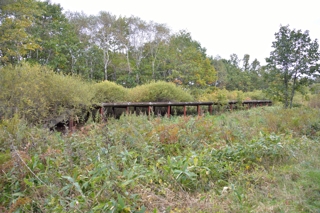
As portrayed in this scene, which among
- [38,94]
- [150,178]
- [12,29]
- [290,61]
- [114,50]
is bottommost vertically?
[150,178]

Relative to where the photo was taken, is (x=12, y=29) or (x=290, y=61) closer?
(x=12, y=29)

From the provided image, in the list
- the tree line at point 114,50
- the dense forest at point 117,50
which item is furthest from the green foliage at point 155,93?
the dense forest at point 117,50

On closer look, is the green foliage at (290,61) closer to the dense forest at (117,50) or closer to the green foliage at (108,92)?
the green foliage at (108,92)

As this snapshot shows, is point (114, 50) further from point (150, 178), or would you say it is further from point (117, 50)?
point (150, 178)

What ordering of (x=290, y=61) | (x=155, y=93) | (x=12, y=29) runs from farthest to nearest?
(x=155, y=93) → (x=290, y=61) → (x=12, y=29)

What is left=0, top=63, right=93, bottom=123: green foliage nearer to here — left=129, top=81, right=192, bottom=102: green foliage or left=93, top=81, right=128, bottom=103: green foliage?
left=93, top=81, right=128, bottom=103: green foliage

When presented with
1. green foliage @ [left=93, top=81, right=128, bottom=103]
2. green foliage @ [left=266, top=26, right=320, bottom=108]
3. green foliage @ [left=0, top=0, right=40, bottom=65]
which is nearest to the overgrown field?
green foliage @ [left=93, top=81, right=128, bottom=103]

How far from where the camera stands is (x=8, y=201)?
98.1 inches

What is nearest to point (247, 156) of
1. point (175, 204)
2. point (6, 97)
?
point (175, 204)

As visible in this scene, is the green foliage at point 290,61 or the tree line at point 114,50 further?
the tree line at point 114,50

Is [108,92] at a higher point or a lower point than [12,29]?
lower

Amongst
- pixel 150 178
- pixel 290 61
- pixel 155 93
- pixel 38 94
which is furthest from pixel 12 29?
pixel 290 61

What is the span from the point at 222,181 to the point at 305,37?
31.9 feet

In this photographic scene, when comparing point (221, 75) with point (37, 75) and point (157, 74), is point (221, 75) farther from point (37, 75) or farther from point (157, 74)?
point (37, 75)
